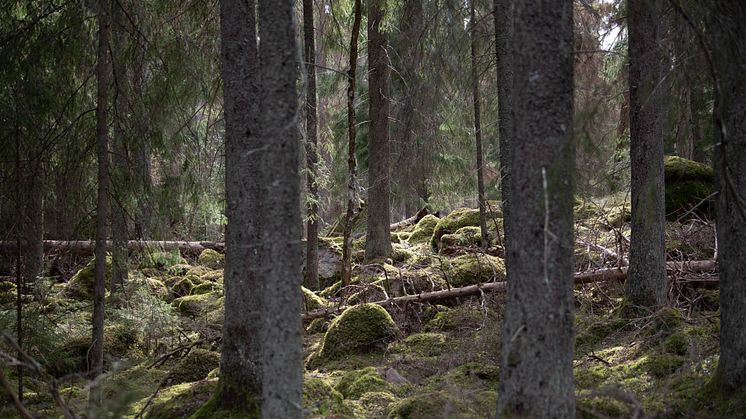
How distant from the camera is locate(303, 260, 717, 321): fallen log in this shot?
894 centimetres

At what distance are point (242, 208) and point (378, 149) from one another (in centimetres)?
736

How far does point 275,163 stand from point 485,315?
5.83m

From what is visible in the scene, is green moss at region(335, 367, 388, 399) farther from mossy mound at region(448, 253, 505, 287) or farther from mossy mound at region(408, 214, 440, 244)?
mossy mound at region(408, 214, 440, 244)

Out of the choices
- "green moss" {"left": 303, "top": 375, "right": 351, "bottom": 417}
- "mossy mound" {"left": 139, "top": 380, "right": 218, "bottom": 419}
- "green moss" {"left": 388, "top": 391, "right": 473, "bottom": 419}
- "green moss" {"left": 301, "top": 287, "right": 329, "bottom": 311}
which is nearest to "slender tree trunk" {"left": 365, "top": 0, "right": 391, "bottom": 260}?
"green moss" {"left": 301, "top": 287, "right": 329, "bottom": 311}

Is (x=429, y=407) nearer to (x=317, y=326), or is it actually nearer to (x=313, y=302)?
(x=317, y=326)

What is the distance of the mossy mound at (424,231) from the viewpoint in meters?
15.8

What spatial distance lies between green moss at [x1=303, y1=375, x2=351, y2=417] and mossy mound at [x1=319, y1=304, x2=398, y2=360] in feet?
Result: 6.53

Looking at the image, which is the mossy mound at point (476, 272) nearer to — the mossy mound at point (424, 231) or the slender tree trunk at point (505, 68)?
the slender tree trunk at point (505, 68)

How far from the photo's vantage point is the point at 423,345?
854 cm

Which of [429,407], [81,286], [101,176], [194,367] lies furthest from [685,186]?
[81,286]

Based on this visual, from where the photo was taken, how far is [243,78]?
5.54 meters

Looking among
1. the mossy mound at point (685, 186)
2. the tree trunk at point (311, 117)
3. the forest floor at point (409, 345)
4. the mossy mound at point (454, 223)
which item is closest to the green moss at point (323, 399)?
the forest floor at point (409, 345)

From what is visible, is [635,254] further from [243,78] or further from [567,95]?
[243,78]

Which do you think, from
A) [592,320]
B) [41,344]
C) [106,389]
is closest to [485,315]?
[592,320]
